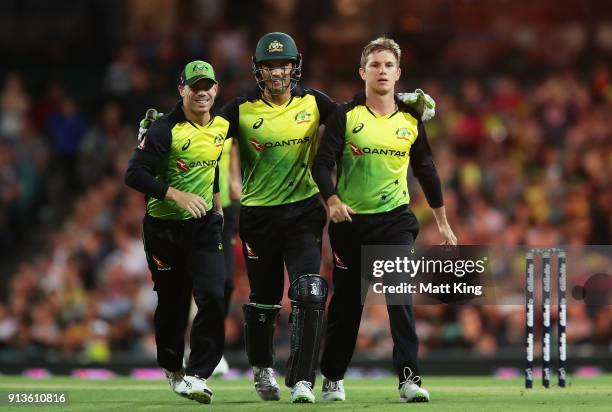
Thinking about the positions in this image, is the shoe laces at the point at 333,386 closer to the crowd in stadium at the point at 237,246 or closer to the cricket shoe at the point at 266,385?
the cricket shoe at the point at 266,385

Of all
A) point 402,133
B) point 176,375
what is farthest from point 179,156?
point 176,375

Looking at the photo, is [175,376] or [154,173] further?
[175,376]

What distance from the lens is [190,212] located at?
10.0 meters

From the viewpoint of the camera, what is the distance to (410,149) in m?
10.4

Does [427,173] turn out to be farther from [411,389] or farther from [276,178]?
[411,389]

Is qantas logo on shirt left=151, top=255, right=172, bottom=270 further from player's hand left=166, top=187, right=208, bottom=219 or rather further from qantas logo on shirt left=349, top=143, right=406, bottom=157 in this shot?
qantas logo on shirt left=349, top=143, right=406, bottom=157

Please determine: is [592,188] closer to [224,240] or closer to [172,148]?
[224,240]

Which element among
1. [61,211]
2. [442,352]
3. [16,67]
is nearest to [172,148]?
[442,352]

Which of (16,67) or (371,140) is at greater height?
(16,67)

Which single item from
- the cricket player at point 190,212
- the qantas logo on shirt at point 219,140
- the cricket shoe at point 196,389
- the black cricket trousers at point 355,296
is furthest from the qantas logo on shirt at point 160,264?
the black cricket trousers at point 355,296

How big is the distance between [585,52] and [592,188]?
3.87m

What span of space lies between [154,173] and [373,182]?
1.52 meters

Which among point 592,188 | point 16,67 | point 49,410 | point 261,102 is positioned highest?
point 16,67

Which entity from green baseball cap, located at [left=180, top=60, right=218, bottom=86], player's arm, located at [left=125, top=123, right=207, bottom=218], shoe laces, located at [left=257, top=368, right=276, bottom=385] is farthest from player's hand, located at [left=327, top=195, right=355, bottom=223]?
shoe laces, located at [left=257, top=368, right=276, bottom=385]
